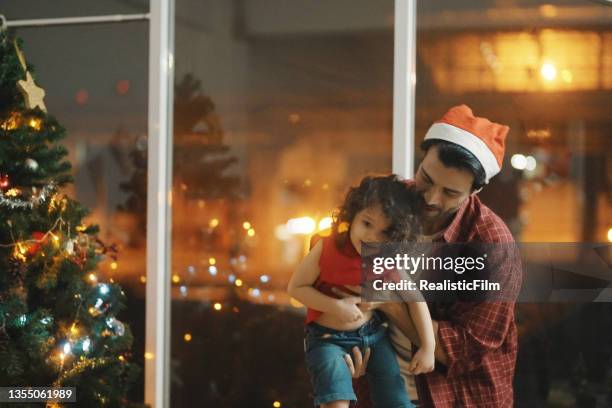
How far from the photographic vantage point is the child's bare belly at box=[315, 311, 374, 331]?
113 inches

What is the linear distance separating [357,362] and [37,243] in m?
1.28

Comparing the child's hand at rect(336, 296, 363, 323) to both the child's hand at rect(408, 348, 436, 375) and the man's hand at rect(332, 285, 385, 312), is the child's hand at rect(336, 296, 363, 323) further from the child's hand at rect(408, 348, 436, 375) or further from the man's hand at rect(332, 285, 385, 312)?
the child's hand at rect(408, 348, 436, 375)

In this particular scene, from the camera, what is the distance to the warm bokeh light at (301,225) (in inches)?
144

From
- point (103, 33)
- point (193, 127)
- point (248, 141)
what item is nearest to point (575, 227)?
point (248, 141)

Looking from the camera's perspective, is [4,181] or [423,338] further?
[4,181]

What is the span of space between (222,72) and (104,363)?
4.27 feet

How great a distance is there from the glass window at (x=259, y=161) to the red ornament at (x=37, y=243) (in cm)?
69

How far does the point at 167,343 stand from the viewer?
12.6ft

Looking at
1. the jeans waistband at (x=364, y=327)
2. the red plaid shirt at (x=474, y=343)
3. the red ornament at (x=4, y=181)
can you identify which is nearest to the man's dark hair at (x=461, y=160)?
the red plaid shirt at (x=474, y=343)

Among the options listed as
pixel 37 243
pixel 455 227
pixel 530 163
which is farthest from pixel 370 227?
pixel 37 243

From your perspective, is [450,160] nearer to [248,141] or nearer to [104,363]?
[248,141]

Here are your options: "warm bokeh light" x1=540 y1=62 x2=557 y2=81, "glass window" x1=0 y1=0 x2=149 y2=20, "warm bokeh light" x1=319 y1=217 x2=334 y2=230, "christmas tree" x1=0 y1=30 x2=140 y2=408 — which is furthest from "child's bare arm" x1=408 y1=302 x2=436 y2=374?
"glass window" x1=0 y1=0 x2=149 y2=20

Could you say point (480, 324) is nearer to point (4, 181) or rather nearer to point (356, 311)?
point (356, 311)

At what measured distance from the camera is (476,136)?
2.97m
